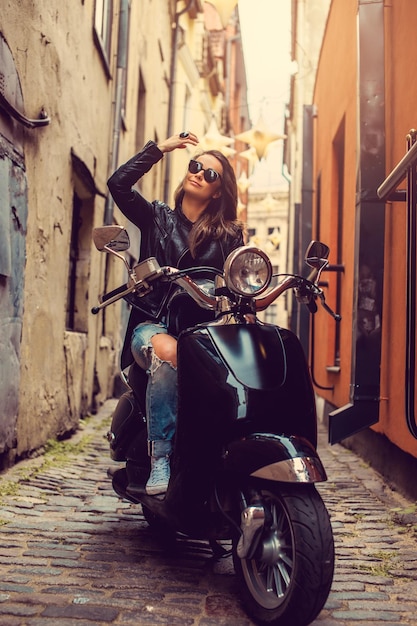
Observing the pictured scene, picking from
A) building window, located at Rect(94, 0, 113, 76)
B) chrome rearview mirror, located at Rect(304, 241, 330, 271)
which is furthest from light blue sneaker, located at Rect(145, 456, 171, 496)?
building window, located at Rect(94, 0, 113, 76)

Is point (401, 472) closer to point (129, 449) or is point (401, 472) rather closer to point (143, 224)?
point (129, 449)

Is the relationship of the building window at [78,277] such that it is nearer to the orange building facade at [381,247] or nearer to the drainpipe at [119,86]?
the drainpipe at [119,86]

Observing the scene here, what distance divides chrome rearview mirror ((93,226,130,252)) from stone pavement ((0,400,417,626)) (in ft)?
4.16

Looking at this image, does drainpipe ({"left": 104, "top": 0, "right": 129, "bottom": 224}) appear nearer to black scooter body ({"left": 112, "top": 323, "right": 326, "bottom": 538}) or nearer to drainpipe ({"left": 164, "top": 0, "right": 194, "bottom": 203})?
drainpipe ({"left": 164, "top": 0, "right": 194, "bottom": 203})

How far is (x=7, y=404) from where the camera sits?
486 cm

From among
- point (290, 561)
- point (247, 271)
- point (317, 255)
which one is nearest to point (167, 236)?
point (317, 255)

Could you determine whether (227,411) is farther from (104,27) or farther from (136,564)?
(104,27)

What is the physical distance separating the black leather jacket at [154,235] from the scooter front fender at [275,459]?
0.99 m

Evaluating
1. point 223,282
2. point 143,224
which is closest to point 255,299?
point 223,282

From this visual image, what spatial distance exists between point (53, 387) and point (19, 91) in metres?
2.50

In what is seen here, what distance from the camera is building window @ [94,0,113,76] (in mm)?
8172

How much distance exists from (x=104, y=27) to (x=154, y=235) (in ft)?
20.7

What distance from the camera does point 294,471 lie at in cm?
239

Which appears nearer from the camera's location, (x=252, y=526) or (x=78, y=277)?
(x=252, y=526)
